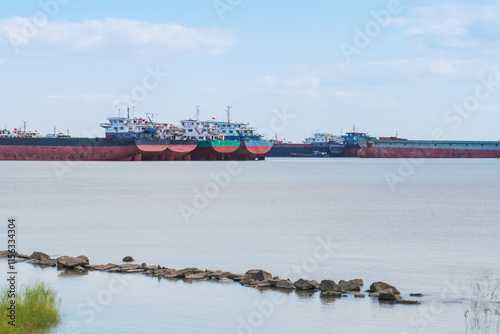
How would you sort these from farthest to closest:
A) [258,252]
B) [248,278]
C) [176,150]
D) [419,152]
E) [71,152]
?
[419,152] → [176,150] → [71,152] → [258,252] → [248,278]

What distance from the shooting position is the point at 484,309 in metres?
14.8

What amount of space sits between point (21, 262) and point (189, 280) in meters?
5.41

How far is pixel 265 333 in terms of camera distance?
1375cm

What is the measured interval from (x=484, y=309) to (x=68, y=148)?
9949 cm

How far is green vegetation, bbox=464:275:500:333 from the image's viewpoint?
14062 mm

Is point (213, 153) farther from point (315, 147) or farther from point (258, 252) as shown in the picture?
point (258, 252)

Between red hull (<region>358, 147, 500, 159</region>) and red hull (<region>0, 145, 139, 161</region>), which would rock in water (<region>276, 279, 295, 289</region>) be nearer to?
red hull (<region>0, 145, 139, 161</region>)

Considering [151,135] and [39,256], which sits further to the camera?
[151,135]

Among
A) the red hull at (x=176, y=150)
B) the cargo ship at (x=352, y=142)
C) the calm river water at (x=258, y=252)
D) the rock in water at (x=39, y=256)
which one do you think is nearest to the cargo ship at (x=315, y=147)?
the cargo ship at (x=352, y=142)

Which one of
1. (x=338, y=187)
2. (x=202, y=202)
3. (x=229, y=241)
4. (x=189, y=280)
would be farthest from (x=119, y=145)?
(x=189, y=280)

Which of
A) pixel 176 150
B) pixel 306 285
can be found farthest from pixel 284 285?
pixel 176 150

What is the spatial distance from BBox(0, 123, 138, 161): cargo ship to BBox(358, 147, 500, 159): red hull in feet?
197

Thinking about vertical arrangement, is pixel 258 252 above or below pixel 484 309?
below

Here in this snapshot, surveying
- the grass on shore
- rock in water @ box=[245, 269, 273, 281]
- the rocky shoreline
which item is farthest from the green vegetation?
the grass on shore
